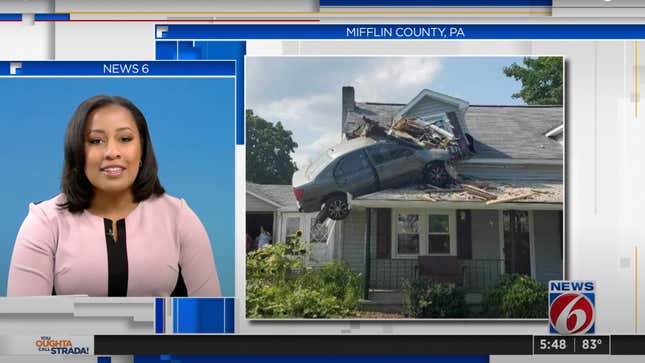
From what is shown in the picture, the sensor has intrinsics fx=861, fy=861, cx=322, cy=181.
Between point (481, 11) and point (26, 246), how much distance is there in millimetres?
3032

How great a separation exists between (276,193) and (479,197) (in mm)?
1173

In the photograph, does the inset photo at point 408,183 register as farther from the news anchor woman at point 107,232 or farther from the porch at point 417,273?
the news anchor woman at point 107,232

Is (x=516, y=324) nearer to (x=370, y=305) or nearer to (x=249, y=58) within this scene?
(x=370, y=305)

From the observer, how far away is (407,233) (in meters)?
4.94

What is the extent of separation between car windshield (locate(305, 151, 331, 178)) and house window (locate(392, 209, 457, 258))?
1.61ft

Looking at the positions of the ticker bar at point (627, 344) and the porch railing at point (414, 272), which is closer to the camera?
the porch railing at point (414, 272)

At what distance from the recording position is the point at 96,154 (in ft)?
16.7

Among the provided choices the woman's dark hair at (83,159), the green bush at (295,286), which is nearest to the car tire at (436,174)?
the green bush at (295,286)

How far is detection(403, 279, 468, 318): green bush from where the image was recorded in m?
4.99

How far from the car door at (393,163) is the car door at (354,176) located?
0.06 meters

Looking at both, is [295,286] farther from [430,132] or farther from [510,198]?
[510,198]

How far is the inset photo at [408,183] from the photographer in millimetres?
4965

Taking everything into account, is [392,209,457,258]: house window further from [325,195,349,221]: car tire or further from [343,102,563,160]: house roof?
[343,102,563,160]: house roof

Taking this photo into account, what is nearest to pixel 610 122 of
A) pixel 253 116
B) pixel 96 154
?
pixel 253 116
